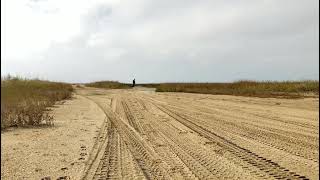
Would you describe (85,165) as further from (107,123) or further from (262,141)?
(107,123)

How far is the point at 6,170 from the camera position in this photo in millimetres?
7445

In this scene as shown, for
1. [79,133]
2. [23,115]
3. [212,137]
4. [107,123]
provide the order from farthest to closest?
1. [107,123]
2. [23,115]
3. [79,133]
4. [212,137]

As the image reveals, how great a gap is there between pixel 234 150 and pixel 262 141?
4.63ft

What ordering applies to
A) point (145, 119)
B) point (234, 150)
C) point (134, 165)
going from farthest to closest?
point (145, 119) → point (234, 150) → point (134, 165)

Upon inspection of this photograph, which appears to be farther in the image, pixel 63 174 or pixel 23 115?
pixel 23 115

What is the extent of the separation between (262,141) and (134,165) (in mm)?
3796

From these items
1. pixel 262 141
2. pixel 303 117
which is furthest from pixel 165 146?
pixel 303 117

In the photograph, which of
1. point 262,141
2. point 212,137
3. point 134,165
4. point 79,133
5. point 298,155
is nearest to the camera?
point 134,165

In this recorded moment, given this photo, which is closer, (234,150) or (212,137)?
(234,150)

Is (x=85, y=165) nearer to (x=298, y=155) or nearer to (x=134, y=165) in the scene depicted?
(x=134, y=165)

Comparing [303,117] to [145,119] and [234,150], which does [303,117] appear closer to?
[145,119]

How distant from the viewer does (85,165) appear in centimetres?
774

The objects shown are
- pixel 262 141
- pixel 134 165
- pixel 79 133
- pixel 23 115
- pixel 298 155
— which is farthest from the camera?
pixel 23 115

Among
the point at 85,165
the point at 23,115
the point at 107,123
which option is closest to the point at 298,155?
the point at 85,165
